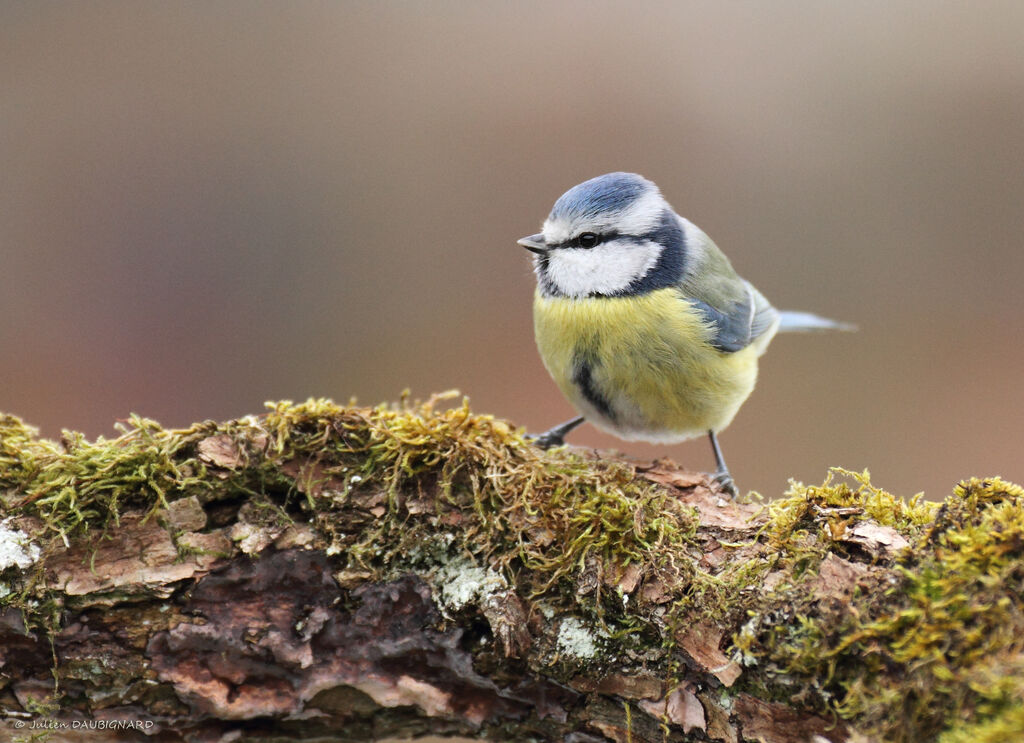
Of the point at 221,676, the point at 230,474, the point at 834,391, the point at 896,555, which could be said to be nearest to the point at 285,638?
the point at 221,676

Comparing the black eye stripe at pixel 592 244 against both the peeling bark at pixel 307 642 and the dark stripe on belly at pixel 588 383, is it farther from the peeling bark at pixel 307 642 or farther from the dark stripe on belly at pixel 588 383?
the peeling bark at pixel 307 642

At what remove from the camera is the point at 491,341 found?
503 centimetres

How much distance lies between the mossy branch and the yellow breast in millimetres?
670

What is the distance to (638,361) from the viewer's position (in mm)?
2523

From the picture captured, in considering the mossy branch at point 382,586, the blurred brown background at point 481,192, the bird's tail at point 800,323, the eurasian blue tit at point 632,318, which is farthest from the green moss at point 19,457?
the bird's tail at point 800,323

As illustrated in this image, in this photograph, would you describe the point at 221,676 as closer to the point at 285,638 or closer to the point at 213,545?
the point at 285,638

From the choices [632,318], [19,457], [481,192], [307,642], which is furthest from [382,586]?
[481,192]

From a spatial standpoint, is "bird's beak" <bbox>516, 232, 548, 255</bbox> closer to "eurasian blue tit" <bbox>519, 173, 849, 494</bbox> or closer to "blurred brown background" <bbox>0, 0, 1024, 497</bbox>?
"eurasian blue tit" <bbox>519, 173, 849, 494</bbox>

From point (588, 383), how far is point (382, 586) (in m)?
1.05

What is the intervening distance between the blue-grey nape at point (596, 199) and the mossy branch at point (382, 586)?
0.93m

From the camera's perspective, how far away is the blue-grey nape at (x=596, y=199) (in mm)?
2531

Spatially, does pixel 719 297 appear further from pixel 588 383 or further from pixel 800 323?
pixel 800 323

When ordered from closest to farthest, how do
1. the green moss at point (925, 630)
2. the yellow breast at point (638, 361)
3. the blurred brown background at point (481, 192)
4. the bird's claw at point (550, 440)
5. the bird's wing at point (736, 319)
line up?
1. the green moss at point (925, 630)
2. the yellow breast at point (638, 361)
3. the bird's wing at point (736, 319)
4. the bird's claw at point (550, 440)
5. the blurred brown background at point (481, 192)

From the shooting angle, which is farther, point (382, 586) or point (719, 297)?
point (719, 297)
